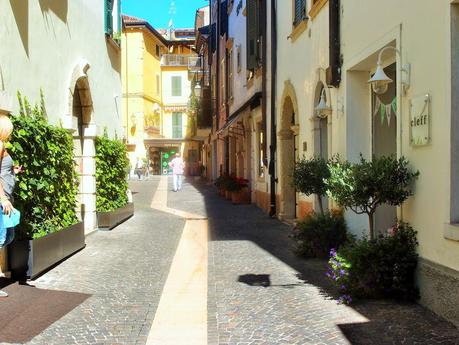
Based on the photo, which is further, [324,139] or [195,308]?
[324,139]

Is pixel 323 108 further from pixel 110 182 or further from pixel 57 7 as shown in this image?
pixel 110 182

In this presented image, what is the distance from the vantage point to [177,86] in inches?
1932

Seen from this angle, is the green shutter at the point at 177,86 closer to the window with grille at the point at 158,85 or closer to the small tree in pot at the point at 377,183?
the window with grille at the point at 158,85

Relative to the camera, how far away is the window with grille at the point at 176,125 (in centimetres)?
4903

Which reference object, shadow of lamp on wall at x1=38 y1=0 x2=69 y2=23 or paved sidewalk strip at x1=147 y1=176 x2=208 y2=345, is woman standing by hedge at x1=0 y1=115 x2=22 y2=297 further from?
shadow of lamp on wall at x1=38 y1=0 x2=69 y2=23

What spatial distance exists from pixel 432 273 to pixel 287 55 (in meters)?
7.91

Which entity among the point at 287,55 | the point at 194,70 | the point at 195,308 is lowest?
the point at 195,308

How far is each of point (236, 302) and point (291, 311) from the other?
640 millimetres

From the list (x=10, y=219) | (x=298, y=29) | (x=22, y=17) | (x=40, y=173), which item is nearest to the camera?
(x=10, y=219)

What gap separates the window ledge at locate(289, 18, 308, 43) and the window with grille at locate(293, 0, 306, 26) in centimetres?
8

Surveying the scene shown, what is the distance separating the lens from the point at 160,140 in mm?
45719

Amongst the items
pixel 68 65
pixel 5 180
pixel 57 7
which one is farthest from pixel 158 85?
pixel 5 180

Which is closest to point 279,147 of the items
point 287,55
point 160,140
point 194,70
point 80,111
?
→ point 287,55

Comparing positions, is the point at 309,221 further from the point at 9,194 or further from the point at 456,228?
the point at 9,194
